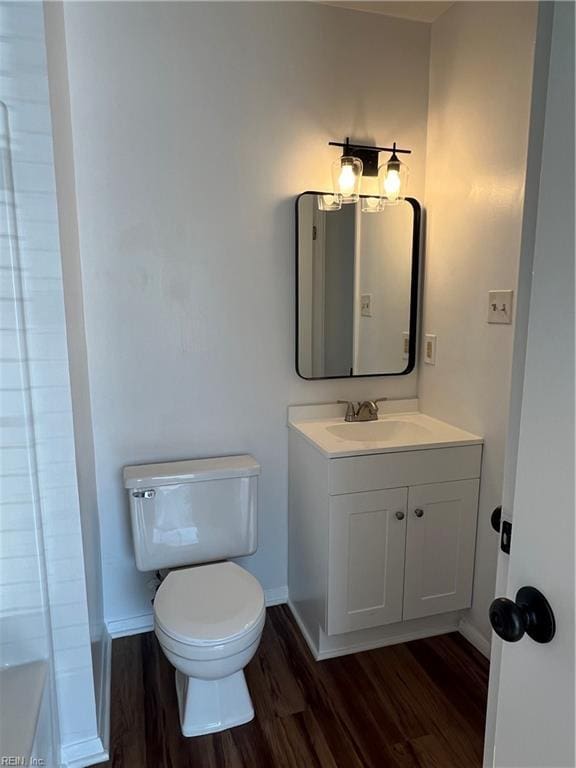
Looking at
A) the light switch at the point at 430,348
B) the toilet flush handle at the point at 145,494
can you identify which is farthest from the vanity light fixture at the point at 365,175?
the toilet flush handle at the point at 145,494

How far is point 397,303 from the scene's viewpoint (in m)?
2.29

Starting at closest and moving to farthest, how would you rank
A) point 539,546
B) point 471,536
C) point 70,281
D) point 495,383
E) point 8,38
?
point 539,546, point 8,38, point 70,281, point 495,383, point 471,536

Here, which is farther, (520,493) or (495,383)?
(495,383)

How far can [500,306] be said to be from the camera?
1815 millimetres

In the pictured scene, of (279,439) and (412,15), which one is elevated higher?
(412,15)

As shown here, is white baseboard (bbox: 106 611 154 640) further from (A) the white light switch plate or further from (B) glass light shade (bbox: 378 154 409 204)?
(B) glass light shade (bbox: 378 154 409 204)

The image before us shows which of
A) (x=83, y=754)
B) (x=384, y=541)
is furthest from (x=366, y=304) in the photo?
(x=83, y=754)

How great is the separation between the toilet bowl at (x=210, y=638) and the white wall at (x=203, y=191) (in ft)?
1.61

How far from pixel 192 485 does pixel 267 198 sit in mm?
1216

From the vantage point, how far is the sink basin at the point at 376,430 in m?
2.14

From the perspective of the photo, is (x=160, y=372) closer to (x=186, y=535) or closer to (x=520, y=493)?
(x=186, y=535)

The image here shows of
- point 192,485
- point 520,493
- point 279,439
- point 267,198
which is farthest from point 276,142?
point 520,493

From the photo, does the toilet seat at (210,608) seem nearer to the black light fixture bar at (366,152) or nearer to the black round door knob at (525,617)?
the black round door knob at (525,617)

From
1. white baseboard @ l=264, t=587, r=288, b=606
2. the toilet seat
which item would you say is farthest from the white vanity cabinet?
the toilet seat
